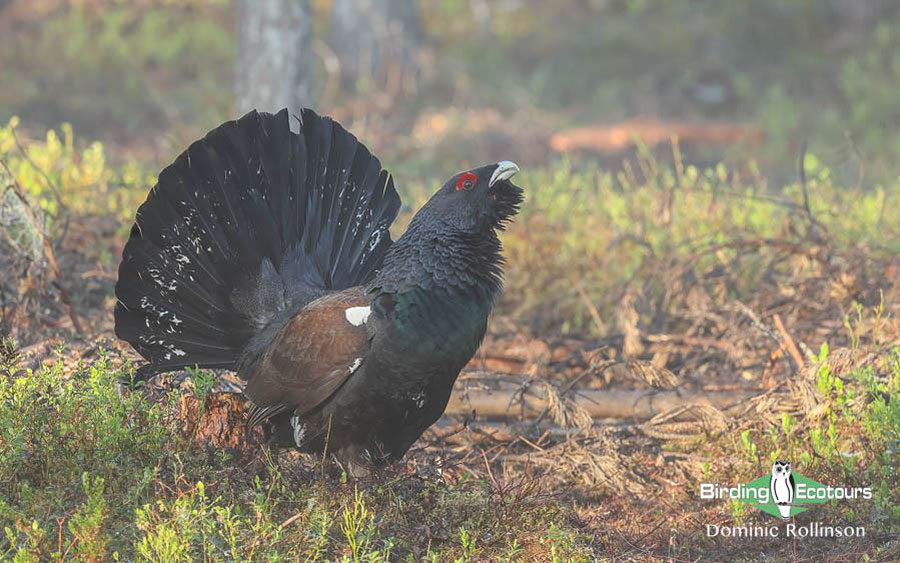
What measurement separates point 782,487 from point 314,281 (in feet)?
7.55

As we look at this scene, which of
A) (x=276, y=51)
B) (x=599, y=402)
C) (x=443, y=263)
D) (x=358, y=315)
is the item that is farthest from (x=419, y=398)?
(x=276, y=51)

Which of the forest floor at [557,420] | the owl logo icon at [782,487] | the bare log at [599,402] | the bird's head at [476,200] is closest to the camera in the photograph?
the forest floor at [557,420]

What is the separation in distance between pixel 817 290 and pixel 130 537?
4.37m

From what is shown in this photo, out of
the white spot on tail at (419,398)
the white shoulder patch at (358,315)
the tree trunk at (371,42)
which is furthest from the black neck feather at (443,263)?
the tree trunk at (371,42)

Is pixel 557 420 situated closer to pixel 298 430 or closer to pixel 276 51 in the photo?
pixel 298 430

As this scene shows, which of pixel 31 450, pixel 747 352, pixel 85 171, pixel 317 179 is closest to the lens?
pixel 31 450

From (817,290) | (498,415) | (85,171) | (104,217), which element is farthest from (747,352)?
→ (85,171)

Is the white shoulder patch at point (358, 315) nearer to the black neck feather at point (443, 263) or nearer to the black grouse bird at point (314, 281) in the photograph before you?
the black grouse bird at point (314, 281)

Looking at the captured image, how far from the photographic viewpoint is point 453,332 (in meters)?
4.20

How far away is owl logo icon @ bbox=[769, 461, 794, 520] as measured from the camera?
189 inches

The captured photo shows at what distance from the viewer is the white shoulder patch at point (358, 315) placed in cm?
432

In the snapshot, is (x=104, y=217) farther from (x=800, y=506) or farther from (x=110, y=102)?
(x=110, y=102)

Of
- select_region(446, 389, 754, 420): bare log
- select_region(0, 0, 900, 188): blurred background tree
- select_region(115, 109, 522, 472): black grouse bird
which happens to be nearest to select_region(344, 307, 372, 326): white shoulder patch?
select_region(115, 109, 522, 472): black grouse bird

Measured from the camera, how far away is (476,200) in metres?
4.52
